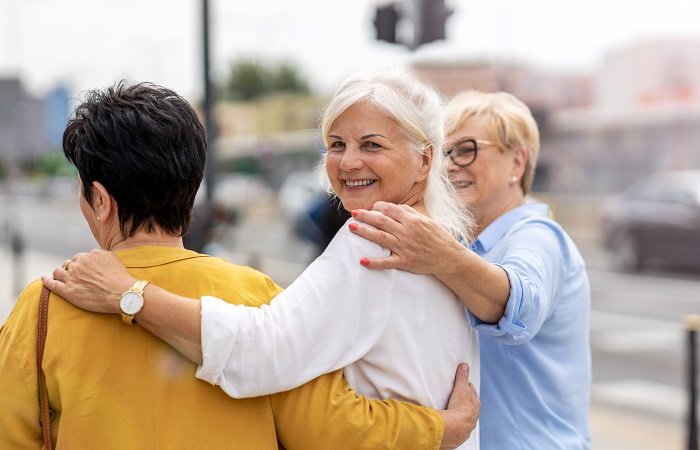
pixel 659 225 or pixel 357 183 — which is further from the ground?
pixel 357 183

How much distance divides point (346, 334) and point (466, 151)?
2.94ft

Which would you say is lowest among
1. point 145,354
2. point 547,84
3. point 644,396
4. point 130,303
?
point 547,84

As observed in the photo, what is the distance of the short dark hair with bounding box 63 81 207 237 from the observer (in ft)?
5.77

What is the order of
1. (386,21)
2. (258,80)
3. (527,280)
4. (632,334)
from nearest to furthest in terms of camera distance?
(527,280) → (386,21) → (632,334) → (258,80)

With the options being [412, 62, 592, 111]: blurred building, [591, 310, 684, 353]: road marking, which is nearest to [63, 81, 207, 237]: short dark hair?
[591, 310, 684, 353]: road marking

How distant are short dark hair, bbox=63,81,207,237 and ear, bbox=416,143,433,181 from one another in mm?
474

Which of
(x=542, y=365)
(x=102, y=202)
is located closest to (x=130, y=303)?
(x=102, y=202)

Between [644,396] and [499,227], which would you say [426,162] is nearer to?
[499,227]

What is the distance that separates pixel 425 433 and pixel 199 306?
52 cm

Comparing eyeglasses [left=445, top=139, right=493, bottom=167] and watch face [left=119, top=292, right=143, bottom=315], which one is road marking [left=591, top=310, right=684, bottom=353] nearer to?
eyeglasses [left=445, top=139, right=493, bottom=167]

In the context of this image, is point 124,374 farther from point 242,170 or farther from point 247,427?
point 242,170

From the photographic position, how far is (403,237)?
187 centimetres

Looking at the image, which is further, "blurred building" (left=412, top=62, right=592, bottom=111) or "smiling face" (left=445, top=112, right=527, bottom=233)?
"blurred building" (left=412, top=62, right=592, bottom=111)

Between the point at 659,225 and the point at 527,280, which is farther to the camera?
the point at 659,225
